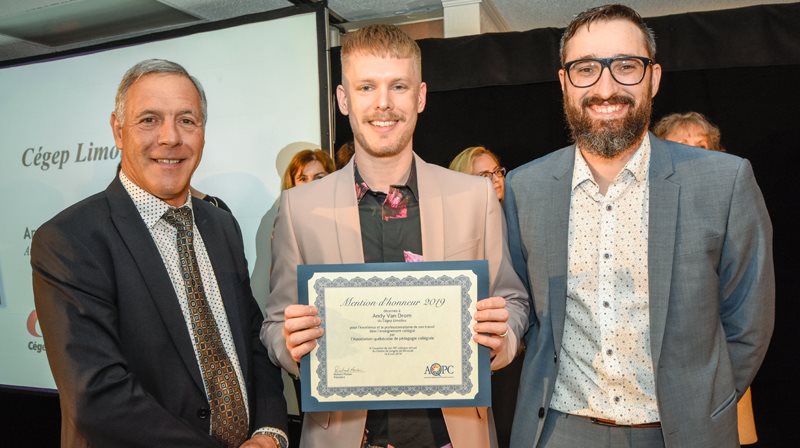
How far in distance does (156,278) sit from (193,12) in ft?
17.3

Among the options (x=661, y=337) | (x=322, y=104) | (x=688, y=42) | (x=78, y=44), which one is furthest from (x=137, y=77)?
(x=78, y=44)

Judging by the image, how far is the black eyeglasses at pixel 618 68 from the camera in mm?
1998

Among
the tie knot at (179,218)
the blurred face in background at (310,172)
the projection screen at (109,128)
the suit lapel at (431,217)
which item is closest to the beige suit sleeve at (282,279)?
the tie knot at (179,218)

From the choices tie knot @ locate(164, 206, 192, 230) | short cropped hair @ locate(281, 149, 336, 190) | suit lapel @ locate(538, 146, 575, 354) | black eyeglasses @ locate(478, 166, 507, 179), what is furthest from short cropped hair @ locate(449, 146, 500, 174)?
tie knot @ locate(164, 206, 192, 230)

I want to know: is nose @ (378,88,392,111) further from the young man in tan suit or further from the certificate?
the certificate

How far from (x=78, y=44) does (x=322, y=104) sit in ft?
14.7

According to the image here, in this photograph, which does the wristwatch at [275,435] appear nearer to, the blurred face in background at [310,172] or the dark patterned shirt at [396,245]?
the dark patterned shirt at [396,245]

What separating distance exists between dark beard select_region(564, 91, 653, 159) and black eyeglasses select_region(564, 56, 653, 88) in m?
0.06

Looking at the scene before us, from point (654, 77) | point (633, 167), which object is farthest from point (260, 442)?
point (654, 77)

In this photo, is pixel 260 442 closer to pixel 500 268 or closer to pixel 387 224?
pixel 387 224

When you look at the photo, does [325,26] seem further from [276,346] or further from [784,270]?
[784,270]

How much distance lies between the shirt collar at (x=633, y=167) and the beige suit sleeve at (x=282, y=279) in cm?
102

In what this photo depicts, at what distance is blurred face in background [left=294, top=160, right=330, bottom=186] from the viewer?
4270 millimetres

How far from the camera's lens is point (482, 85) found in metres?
5.31
